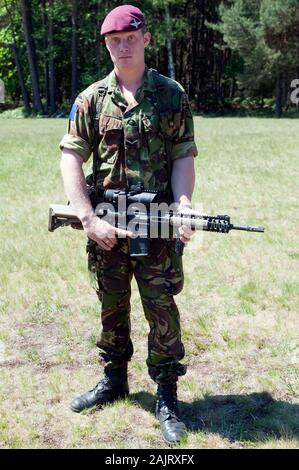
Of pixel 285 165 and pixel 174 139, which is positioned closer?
pixel 174 139

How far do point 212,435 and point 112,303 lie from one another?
965mm

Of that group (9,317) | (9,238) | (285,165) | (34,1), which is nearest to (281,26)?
(34,1)

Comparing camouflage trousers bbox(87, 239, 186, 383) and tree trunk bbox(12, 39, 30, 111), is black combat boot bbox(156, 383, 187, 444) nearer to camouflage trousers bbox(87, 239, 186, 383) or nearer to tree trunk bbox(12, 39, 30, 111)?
camouflage trousers bbox(87, 239, 186, 383)

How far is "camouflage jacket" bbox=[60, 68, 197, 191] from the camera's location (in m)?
3.42

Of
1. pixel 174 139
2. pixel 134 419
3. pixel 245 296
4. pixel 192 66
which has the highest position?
pixel 174 139

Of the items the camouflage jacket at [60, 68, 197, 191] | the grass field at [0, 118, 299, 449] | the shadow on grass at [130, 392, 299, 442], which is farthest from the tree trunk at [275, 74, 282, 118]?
the camouflage jacket at [60, 68, 197, 191]

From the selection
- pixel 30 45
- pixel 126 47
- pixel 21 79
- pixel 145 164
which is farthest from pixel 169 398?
pixel 21 79

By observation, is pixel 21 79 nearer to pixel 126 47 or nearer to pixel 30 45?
pixel 30 45

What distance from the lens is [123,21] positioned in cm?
332

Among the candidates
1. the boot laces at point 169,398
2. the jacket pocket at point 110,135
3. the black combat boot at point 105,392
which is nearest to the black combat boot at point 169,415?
the boot laces at point 169,398

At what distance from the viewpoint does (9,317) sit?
547 centimetres

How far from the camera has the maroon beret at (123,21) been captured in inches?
131

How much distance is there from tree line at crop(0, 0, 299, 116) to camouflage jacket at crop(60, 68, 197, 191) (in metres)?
32.4

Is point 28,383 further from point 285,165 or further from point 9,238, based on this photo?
point 285,165
